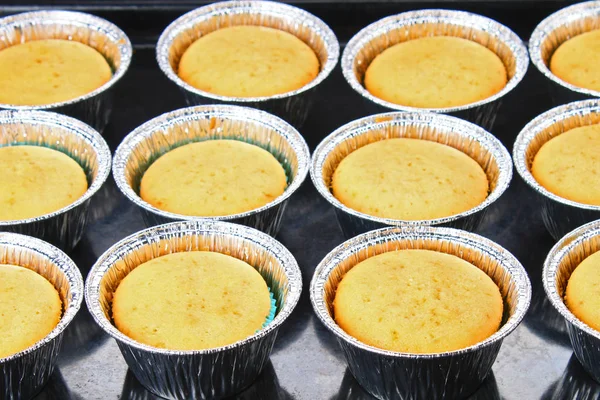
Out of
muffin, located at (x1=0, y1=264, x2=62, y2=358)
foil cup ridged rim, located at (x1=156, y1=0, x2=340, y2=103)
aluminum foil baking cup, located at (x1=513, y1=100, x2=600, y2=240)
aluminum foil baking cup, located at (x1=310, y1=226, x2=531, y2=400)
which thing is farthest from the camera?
foil cup ridged rim, located at (x1=156, y1=0, x2=340, y2=103)

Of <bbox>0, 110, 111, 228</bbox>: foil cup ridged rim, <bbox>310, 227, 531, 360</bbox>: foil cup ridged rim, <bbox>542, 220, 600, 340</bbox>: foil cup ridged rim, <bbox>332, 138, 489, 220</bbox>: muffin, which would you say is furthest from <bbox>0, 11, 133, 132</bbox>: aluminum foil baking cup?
<bbox>542, 220, 600, 340</bbox>: foil cup ridged rim

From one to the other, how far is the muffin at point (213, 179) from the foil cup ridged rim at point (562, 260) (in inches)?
30.2

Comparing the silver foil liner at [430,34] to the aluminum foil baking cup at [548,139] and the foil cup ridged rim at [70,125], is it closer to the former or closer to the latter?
the aluminum foil baking cup at [548,139]

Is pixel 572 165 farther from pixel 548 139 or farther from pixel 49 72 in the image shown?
pixel 49 72

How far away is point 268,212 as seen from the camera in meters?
2.47

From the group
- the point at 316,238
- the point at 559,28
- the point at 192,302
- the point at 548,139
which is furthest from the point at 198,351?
the point at 559,28

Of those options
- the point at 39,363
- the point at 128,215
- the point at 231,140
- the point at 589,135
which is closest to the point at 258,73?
the point at 231,140

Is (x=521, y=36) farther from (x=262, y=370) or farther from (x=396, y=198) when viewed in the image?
(x=262, y=370)

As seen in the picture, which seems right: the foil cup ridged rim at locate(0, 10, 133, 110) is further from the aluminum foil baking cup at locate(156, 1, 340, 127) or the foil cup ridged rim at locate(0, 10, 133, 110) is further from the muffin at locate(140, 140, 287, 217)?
the muffin at locate(140, 140, 287, 217)

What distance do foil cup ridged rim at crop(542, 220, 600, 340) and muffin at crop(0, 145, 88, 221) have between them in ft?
4.15

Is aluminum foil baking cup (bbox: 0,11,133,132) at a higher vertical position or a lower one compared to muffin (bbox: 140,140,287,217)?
lower

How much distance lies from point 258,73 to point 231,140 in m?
0.34

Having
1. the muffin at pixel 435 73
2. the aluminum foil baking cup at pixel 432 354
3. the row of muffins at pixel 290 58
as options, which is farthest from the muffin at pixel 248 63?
the aluminum foil baking cup at pixel 432 354

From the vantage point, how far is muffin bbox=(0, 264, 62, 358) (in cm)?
211
